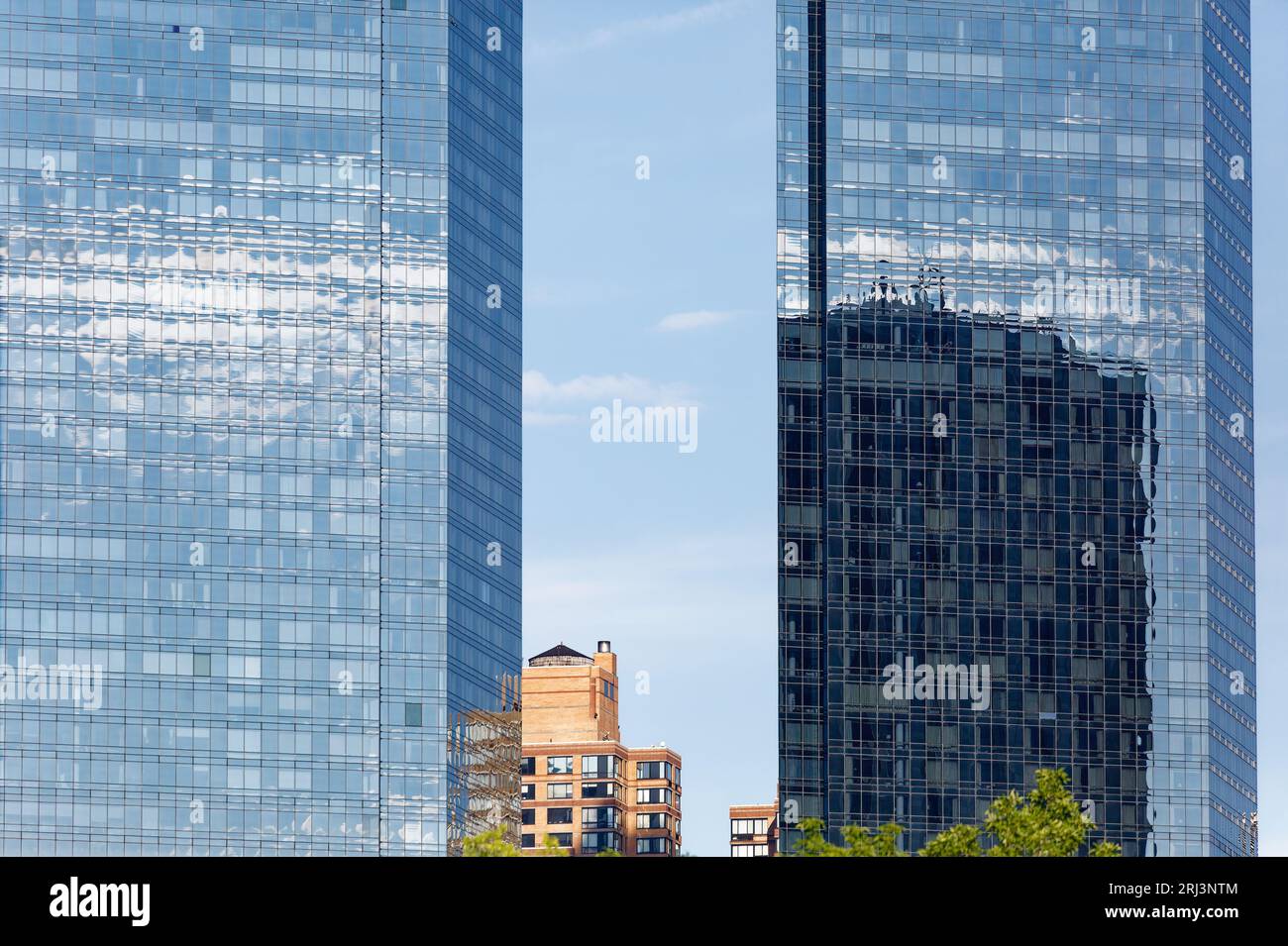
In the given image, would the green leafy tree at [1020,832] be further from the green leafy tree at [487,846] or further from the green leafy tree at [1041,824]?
the green leafy tree at [487,846]

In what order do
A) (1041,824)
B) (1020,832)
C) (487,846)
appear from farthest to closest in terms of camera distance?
(1041,824), (1020,832), (487,846)

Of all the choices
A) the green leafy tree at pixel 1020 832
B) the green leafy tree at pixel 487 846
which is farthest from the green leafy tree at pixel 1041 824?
the green leafy tree at pixel 487 846

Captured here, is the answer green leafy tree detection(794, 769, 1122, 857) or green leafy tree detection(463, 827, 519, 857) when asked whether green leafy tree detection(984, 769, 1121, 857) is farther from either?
green leafy tree detection(463, 827, 519, 857)

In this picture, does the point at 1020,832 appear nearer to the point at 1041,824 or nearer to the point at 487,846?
the point at 1041,824

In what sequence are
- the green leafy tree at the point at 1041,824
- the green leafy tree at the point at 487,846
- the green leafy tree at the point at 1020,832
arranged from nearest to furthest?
the green leafy tree at the point at 487,846 < the green leafy tree at the point at 1020,832 < the green leafy tree at the point at 1041,824

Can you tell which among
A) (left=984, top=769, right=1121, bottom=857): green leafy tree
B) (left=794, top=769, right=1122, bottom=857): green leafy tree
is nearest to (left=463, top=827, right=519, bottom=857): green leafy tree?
(left=794, top=769, right=1122, bottom=857): green leafy tree

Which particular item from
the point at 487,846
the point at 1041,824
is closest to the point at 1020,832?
the point at 1041,824

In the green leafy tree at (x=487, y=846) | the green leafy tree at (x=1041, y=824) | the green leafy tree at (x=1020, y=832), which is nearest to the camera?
the green leafy tree at (x=487, y=846)

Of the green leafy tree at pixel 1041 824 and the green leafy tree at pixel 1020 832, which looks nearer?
the green leafy tree at pixel 1020 832

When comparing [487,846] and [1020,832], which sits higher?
[1020,832]

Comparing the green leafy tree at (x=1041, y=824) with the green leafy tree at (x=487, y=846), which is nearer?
the green leafy tree at (x=487, y=846)
